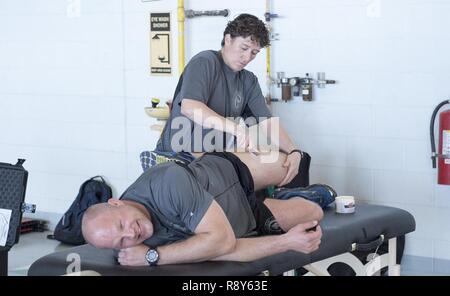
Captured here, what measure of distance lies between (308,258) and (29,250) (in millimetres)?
2839

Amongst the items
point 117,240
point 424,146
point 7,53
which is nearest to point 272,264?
point 117,240

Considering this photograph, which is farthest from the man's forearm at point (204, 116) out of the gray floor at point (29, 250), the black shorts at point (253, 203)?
the gray floor at point (29, 250)

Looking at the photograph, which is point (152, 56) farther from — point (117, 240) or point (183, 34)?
point (117, 240)

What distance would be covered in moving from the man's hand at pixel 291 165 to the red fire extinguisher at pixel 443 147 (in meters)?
1.00

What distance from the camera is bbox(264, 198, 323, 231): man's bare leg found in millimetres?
3436

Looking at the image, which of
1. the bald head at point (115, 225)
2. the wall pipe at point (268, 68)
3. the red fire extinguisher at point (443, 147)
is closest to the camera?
the bald head at point (115, 225)

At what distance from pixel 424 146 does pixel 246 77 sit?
1.21m

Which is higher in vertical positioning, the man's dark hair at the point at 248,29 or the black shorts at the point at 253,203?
the man's dark hair at the point at 248,29

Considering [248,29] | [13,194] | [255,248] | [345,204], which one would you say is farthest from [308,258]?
[13,194]

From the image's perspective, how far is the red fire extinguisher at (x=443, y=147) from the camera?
430 centimetres

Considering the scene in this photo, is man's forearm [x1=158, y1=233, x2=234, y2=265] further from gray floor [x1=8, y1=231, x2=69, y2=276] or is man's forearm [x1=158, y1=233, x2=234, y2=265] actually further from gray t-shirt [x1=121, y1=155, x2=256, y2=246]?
gray floor [x1=8, y1=231, x2=69, y2=276]

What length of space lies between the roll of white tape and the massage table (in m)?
0.03

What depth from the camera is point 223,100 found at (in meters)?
3.85

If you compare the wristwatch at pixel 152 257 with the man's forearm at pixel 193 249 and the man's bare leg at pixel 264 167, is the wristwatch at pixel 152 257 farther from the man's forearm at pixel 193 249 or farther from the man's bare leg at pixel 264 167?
the man's bare leg at pixel 264 167
